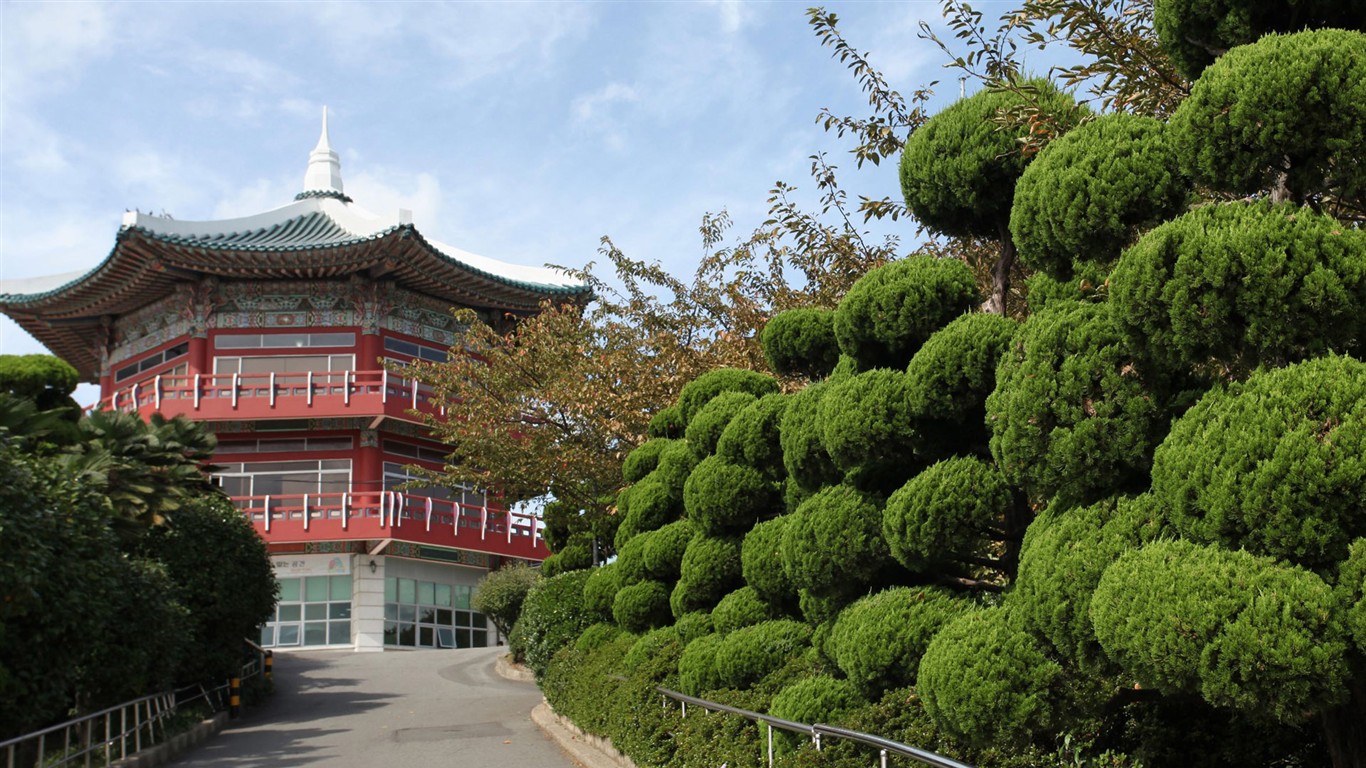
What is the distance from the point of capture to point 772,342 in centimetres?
1025

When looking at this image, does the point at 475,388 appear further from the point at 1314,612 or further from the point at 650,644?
the point at 1314,612

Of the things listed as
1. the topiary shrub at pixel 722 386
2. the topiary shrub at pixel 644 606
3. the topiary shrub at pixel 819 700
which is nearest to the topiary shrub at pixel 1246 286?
A: the topiary shrub at pixel 819 700

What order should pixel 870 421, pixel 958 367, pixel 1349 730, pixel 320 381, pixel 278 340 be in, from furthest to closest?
pixel 278 340, pixel 320 381, pixel 870 421, pixel 958 367, pixel 1349 730

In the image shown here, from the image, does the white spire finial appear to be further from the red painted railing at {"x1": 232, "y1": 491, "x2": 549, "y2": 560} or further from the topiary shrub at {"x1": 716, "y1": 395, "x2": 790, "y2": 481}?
the topiary shrub at {"x1": 716, "y1": 395, "x2": 790, "y2": 481}

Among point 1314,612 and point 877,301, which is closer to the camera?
point 1314,612

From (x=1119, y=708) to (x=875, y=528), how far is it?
6.33ft

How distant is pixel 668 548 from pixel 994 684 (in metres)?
7.53

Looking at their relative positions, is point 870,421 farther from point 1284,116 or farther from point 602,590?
point 602,590

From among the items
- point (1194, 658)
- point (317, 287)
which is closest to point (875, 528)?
point (1194, 658)

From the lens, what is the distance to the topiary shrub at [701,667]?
406 inches

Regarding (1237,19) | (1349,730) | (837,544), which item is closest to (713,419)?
(837,544)

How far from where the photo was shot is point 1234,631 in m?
4.42

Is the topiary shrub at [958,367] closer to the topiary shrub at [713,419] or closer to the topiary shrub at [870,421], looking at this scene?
the topiary shrub at [870,421]

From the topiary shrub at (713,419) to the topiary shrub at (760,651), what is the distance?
2.53 meters
